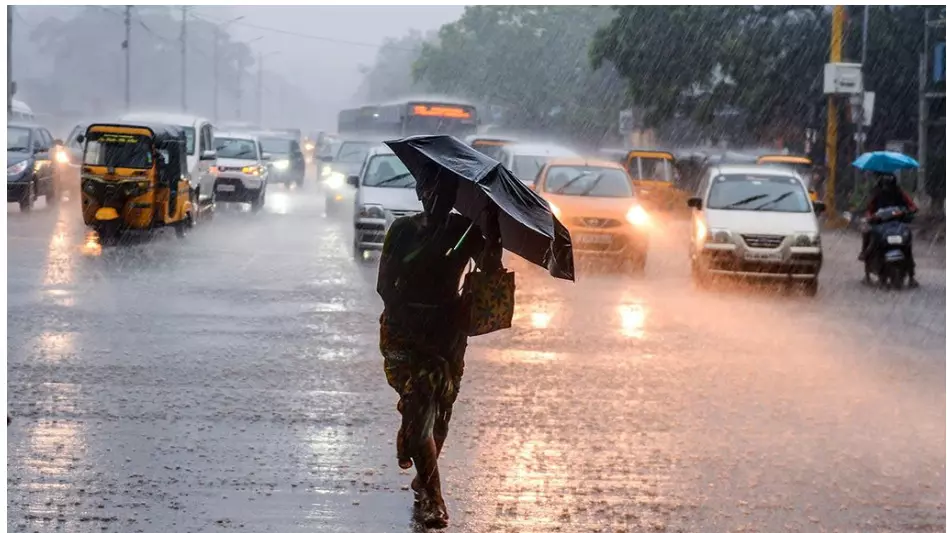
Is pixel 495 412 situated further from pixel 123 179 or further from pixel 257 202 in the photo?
pixel 257 202

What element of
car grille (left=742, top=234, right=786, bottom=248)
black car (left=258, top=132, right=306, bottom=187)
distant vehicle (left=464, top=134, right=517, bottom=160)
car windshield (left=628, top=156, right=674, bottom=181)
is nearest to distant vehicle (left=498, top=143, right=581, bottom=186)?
distant vehicle (left=464, top=134, right=517, bottom=160)

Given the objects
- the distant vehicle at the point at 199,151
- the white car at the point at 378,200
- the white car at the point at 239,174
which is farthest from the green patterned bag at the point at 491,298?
the white car at the point at 239,174

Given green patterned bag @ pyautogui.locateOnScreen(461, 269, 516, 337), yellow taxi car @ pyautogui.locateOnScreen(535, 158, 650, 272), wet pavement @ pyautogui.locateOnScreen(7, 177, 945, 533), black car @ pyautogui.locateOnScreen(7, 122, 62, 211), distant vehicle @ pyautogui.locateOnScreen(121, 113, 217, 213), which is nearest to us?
green patterned bag @ pyautogui.locateOnScreen(461, 269, 516, 337)

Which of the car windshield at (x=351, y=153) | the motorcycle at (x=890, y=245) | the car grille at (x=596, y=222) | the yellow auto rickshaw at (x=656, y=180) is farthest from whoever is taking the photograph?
the yellow auto rickshaw at (x=656, y=180)

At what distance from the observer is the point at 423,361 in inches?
238

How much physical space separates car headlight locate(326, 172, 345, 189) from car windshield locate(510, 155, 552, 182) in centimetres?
613

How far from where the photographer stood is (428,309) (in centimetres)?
594

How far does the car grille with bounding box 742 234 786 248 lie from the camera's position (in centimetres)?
1758

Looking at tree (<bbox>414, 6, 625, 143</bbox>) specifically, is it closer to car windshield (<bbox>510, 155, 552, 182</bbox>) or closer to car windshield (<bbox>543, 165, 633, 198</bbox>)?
car windshield (<bbox>510, 155, 552, 182</bbox>)

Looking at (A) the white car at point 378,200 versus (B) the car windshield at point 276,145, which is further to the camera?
(B) the car windshield at point 276,145

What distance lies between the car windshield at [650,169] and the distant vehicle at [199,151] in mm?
13995

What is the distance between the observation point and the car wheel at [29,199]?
88.5 ft

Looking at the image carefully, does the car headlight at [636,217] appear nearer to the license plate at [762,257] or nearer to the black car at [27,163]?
the license plate at [762,257]

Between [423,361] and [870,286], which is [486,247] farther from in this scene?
[870,286]
